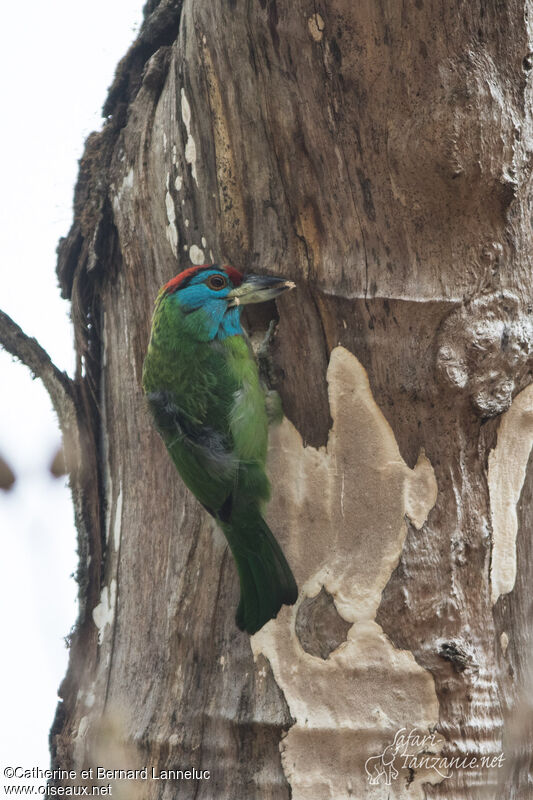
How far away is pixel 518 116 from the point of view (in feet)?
7.28

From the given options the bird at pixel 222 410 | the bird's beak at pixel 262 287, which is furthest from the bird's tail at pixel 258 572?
the bird's beak at pixel 262 287

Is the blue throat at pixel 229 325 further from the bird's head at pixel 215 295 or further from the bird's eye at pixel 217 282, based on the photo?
the bird's eye at pixel 217 282

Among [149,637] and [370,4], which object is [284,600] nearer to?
[149,637]

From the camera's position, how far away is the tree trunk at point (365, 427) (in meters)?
2.05

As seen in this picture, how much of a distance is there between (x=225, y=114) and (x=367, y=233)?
612 mm

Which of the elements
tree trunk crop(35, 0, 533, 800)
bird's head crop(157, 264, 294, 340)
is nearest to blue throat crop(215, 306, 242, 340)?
bird's head crop(157, 264, 294, 340)

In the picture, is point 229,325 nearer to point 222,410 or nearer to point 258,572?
point 222,410

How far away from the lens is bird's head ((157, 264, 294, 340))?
237cm

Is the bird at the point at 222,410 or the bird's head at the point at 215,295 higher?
the bird's head at the point at 215,295

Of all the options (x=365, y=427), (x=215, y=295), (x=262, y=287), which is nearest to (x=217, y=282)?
(x=215, y=295)

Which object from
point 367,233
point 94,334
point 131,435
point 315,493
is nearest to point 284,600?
point 315,493

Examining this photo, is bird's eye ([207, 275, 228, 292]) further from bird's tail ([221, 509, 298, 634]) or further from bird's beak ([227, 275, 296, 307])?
bird's tail ([221, 509, 298, 634])

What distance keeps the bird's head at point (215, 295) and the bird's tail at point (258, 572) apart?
2.32 ft

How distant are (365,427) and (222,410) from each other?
0.75 m
